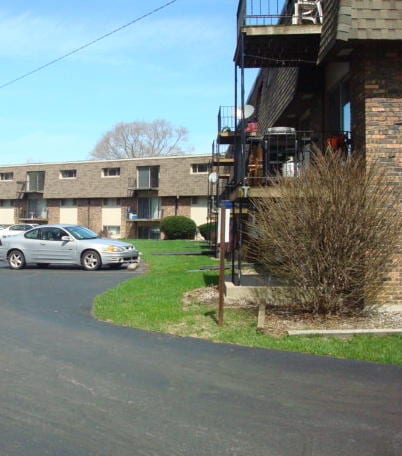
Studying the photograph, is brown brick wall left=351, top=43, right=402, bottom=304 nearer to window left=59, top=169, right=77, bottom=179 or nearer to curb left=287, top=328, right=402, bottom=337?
curb left=287, top=328, right=402, bottom=337

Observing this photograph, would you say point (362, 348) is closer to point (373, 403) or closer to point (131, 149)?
point (373, 403)

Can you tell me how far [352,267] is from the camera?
8117mm

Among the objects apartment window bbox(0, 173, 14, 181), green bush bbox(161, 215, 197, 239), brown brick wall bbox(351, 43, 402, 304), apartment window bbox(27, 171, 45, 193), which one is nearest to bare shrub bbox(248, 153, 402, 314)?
brown brick wall bbox(351, 43, 402, 304)

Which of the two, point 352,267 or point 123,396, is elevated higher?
point 352,267

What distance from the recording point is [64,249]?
57.4 feet

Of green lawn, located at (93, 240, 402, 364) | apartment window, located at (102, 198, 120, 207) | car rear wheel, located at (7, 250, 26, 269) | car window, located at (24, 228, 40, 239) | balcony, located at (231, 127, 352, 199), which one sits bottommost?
green lawn, located at (93, 240, 402, 364)

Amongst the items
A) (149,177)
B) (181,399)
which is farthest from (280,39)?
(149,177)

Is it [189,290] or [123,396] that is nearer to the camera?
[123,396]

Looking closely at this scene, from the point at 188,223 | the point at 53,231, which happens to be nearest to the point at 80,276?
Result: the point at 53,231

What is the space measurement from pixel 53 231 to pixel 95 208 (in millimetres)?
30088

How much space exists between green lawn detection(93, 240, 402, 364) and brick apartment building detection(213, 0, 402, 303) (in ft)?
6.87

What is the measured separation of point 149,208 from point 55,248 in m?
28.5

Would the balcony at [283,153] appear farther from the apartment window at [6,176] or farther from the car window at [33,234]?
the apartment window at [6,176]

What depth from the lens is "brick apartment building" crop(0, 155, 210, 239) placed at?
4438 cm
